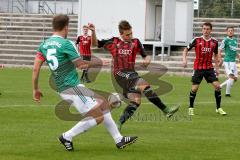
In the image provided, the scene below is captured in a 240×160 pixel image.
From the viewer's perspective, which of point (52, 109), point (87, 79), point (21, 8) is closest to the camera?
point (52, 109)

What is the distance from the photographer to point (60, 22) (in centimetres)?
1174

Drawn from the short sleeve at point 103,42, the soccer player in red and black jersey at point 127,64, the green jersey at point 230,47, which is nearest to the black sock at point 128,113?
the soccer player in red and black jersey at point 127,64

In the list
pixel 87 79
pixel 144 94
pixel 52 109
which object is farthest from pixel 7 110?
pixel 87 79

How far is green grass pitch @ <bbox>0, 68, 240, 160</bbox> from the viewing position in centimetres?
1177

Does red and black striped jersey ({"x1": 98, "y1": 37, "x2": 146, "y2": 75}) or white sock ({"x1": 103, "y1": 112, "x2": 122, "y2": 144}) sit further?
red and black striped jersey ({"x1": 98, "y1": 37, "x2": 146, "y2": 75})

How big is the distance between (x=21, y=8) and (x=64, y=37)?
4021 cm

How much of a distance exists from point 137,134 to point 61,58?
312cm

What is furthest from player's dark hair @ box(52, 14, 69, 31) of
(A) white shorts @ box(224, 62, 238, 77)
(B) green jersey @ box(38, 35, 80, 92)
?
(A) white shorts @ box(224, 62, 238, 77)

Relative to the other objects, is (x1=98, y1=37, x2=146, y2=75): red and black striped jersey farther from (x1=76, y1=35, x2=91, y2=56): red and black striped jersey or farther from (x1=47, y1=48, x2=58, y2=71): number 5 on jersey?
(x1=76, y1=35, x2=91, y2=56): red and black striped jersey

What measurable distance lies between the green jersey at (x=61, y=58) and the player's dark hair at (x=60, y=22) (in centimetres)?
17

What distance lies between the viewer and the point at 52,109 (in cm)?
1911

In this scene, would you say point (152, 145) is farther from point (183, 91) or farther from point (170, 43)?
point (170, 43)

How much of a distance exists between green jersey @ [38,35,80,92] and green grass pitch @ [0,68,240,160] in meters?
1.12

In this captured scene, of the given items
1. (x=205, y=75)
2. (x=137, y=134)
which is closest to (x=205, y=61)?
(x=205, y=75)
